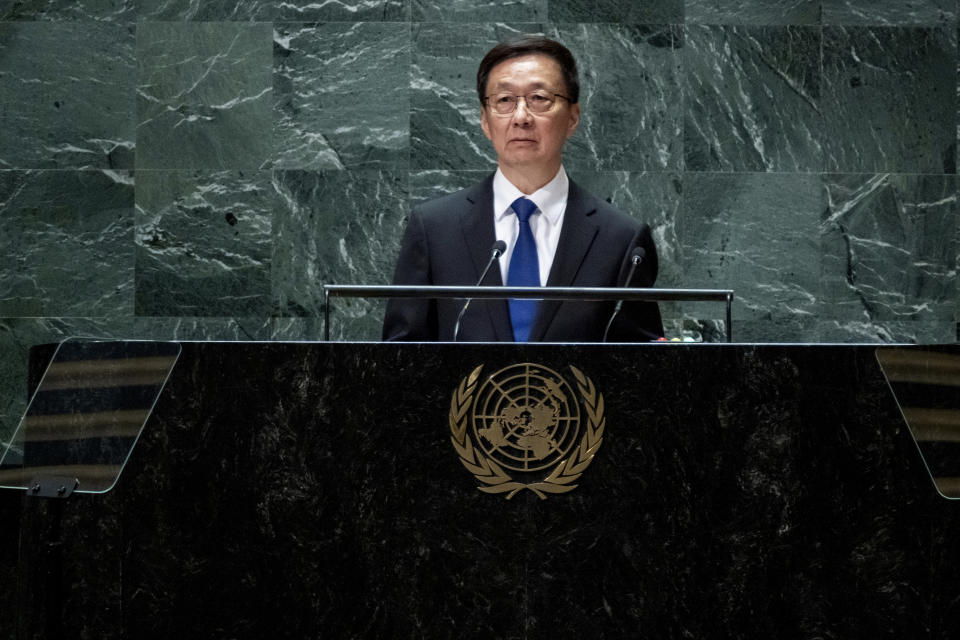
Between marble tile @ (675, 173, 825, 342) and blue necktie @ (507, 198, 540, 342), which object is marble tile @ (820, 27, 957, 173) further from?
blue necktie @ (507, 198, 540, 342)

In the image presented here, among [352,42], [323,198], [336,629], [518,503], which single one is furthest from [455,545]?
[352,42]

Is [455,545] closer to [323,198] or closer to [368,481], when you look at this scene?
[368,481]

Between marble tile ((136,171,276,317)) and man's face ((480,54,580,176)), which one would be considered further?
marble tile ((136,171,276,317))

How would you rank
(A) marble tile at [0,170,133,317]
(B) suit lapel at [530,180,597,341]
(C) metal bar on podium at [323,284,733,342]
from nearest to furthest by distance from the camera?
(C) metal bar on podium at [323,284,733,342] < (B) suit lapel at [530,180,597,341] < (A) marble tile at [0,170,133,317]

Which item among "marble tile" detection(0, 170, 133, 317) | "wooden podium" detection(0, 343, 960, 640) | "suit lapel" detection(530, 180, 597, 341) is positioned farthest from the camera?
"marble tile" detection(0, 170, 133, 317)

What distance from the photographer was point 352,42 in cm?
452

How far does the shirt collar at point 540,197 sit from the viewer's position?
296cm

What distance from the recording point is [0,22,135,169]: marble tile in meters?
4.51

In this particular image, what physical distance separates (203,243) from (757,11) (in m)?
2.53

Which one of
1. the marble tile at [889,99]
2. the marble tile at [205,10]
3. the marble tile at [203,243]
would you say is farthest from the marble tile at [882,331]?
the marble tile at [205,10]

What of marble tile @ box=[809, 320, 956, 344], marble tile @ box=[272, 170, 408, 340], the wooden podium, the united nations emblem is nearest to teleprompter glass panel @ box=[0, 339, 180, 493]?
the wooden podium

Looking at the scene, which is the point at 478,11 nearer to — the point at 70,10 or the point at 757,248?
the point at 757,248

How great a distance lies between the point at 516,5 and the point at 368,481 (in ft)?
9.95

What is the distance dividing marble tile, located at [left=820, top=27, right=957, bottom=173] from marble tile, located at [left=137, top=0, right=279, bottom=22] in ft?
7.86
